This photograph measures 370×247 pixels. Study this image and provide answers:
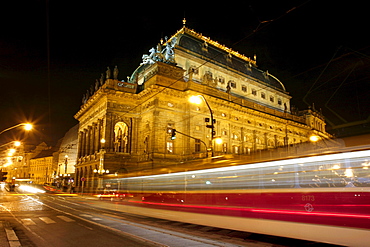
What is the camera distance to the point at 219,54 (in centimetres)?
5388

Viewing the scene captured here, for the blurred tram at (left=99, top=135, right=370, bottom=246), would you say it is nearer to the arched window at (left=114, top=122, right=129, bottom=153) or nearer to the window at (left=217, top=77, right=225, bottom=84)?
the arched window at (left=114, top=122, right=129, bottom=153)

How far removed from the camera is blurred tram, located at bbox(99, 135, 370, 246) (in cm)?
638

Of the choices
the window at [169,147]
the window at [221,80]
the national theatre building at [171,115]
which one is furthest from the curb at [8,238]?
the window at [221,80]

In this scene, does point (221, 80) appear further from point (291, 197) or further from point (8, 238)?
point (8, 238)

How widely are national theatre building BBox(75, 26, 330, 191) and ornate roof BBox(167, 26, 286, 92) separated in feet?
0.79

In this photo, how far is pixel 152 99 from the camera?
38469mm

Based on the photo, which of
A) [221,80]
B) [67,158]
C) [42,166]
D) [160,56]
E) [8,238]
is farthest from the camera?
[42,166]

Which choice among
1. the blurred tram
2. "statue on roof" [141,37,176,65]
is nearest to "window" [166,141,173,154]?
"statue on roof" [141,37,176,65]

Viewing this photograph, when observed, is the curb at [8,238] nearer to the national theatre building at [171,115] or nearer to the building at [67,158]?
the national theatre building at [171,115]

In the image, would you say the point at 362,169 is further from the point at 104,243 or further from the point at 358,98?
the point at 104,243

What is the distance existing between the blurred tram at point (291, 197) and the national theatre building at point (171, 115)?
19.2 metres

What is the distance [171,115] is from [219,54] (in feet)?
69.1

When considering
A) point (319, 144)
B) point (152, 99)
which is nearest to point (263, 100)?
point (152, 99)

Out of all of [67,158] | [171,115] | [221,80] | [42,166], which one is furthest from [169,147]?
[42,166]
